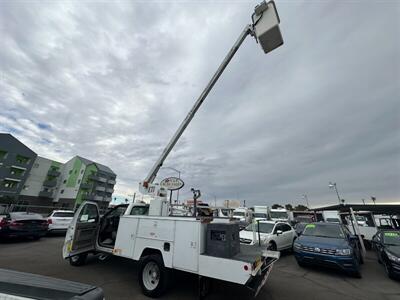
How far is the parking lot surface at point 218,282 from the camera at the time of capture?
459cm

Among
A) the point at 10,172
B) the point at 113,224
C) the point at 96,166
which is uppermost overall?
the point at 96,166

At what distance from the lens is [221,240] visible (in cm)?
377

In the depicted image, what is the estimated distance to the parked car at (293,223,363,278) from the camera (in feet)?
20.7

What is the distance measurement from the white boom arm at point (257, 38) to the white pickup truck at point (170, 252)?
2.15 m

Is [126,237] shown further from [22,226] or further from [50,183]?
[50,183]

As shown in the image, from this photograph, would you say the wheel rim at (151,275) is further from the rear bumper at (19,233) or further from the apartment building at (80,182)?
the apartment building at (80,182)

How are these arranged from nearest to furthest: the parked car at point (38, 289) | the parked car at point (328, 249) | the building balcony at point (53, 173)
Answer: the parked car at point (38, 289) → the parked car at point (328, 249) → the building balcony at point (53, 173)

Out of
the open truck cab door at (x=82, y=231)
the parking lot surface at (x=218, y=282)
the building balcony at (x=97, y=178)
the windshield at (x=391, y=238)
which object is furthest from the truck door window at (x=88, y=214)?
the building balcony at (x=97, y=178)

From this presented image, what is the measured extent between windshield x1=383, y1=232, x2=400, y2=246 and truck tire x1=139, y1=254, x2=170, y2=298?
28.0 ft

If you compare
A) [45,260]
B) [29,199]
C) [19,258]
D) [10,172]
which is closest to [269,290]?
[45,260]

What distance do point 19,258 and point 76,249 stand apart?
2896 mm

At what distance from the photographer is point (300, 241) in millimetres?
7484

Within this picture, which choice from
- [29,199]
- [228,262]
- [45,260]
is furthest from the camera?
[29,199]

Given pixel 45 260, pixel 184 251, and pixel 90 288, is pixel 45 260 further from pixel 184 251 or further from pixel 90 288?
pixel 90 288
